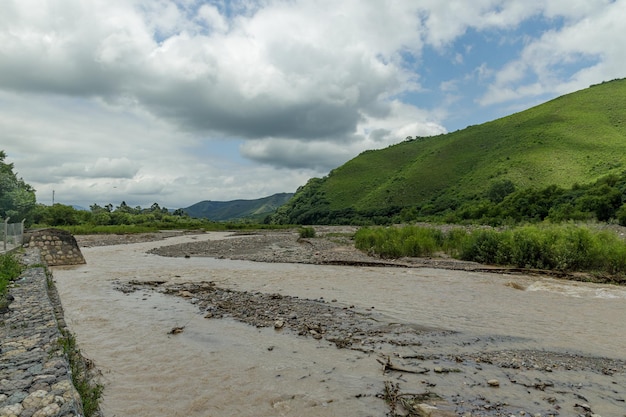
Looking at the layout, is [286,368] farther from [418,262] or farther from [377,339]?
[418,262]

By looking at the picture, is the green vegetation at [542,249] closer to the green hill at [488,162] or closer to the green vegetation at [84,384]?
the green vegetation at [84,384]

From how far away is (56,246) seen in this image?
26062mm

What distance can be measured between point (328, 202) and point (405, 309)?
119 meters

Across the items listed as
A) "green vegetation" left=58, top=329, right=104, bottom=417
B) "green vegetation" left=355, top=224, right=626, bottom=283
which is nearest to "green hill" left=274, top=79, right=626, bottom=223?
"green vegetation" left=355, top=224, right=626, bottom=283

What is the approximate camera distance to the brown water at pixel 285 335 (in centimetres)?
676

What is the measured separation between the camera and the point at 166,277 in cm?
2139

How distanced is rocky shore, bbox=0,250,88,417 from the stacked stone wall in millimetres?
17670

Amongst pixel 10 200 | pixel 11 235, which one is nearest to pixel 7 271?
pixel 11 235

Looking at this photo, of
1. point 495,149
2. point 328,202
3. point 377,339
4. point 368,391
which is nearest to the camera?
point 368,391

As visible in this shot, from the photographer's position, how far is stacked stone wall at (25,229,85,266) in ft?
84.2

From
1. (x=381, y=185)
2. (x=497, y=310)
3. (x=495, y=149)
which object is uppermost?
(x=495, y=149)

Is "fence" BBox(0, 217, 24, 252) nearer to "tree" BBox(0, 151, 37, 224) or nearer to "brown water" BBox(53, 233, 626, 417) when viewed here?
"brown water" BBox(53, 233, 626, 417)

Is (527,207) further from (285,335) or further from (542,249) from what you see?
(285,335)

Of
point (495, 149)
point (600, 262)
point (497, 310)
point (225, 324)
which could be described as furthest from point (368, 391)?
point (495, 149)
